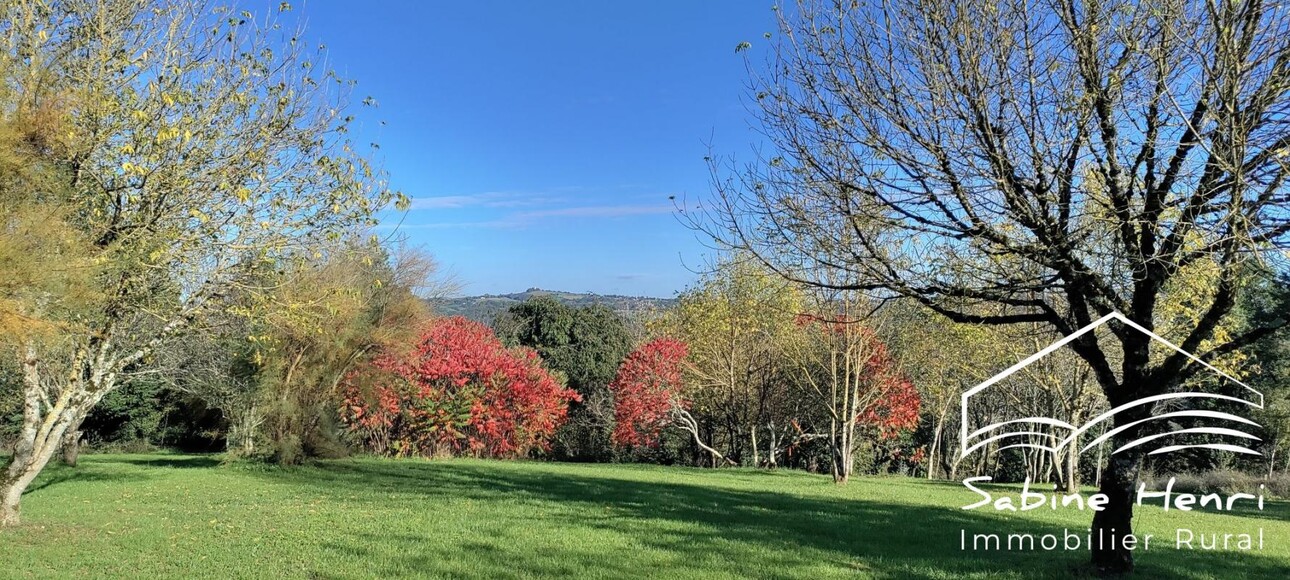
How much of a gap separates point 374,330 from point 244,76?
11.9 meters

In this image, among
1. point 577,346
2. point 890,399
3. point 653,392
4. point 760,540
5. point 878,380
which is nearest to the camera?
point 760,540

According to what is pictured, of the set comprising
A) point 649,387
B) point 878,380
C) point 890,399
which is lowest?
point 649,387

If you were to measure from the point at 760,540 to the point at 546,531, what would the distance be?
2409 millimetres

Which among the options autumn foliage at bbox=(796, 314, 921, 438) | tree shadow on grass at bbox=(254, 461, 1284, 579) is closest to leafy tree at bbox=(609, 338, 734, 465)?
autumn foliage at bbox=(796, 314, 921, 438)

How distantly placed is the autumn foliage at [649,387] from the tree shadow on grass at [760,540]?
10.8 meters

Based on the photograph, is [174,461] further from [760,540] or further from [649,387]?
[760,540]

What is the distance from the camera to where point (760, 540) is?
7.85 meters

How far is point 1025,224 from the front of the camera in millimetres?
5523

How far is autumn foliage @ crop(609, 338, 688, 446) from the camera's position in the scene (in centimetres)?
2473

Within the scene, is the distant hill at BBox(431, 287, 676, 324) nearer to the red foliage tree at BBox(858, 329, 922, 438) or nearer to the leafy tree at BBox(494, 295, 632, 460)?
the leafy tree at BBox(494, 295, 632, 460)

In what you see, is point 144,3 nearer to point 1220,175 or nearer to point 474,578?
point 474,578

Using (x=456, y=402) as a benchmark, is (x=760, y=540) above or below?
below

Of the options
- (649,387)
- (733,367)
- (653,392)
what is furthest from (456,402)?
(733,367)

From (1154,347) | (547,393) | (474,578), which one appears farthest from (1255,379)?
(474,578)
